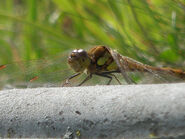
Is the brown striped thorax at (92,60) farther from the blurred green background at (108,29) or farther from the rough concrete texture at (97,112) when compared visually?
the rough concrete texture at (97,112)

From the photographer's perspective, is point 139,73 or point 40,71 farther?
point 40,71

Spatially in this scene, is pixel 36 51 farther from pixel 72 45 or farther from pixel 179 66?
pixel 179 66

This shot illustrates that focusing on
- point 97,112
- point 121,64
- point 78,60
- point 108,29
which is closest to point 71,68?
point 78,60

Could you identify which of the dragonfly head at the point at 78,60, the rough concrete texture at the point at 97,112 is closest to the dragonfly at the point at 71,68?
the dragonfly head at the point at 78,60

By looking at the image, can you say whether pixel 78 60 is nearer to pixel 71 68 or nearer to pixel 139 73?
pixel 71 68

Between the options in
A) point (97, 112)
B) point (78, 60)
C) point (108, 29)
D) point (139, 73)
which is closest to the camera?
point (97, 112)
